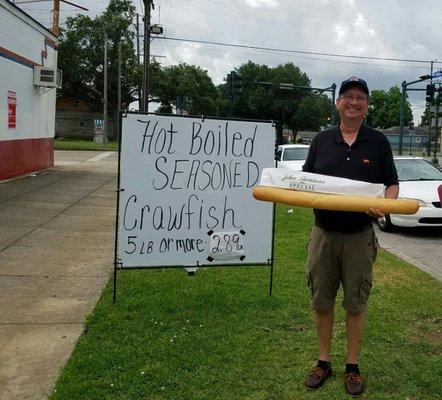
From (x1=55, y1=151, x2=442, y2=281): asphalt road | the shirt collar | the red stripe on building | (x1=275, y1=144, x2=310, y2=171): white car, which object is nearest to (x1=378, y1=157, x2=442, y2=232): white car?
(x1=55, y1=151, x2=442, y2=281): asphalt road

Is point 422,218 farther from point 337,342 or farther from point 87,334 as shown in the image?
point 87,334

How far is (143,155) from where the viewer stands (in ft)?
14.6

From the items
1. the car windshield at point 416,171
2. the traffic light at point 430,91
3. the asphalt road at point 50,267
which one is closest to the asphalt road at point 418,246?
the asphalt road at point 50,267

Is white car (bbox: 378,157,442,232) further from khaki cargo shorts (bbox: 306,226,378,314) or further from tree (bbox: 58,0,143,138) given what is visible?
tree (bbox: 58,0,143,138)

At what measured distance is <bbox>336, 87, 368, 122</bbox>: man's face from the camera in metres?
3.16

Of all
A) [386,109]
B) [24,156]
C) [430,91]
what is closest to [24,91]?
[24,156]

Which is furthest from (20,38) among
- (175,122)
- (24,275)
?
(175,122)

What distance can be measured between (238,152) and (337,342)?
70.1 inches

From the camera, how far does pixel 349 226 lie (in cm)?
317

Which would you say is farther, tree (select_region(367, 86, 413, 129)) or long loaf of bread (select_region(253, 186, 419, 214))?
tree (select_region(367, 86, 413, 129))

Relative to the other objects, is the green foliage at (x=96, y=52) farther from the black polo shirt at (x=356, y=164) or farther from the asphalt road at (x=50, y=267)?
the black polo shirt at (x=356, y=164)

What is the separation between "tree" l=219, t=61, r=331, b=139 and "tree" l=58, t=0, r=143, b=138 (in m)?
18.8

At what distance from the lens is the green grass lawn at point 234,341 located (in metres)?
3.28

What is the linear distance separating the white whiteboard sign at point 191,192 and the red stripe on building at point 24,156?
31.2 feet
